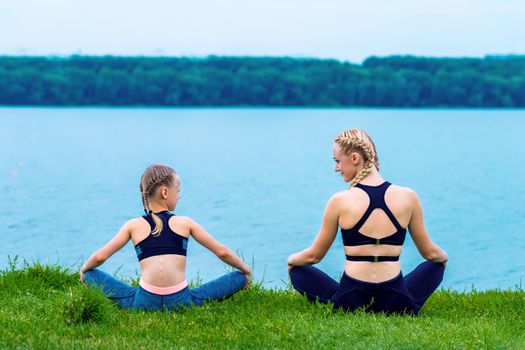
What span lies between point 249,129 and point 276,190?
218ft

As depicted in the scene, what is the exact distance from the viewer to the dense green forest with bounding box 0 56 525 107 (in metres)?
96.1

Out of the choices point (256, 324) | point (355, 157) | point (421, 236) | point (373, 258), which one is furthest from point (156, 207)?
point (421, 236)

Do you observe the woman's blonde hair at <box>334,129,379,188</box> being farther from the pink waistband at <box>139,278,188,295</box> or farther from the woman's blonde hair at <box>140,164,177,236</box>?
the pink waistband at <box>139,278,188,295</box>

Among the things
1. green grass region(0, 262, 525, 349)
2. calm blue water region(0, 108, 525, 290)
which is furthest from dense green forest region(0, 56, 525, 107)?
green grass region(0, 262, 525, 349)

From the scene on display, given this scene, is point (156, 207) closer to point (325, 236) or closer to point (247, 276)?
point (247, 276)

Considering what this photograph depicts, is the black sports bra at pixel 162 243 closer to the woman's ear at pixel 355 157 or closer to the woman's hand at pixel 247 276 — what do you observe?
the woman's hand at pixel 247 276

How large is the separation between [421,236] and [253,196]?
103ft

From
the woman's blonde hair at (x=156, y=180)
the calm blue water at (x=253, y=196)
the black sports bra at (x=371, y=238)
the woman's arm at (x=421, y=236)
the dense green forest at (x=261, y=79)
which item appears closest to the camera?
the black sports bra at (x=371, y=238)

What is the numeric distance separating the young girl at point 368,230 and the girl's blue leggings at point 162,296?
2.15 ft

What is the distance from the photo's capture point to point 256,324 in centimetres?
632

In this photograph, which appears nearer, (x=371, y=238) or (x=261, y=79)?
(x=371, y=238)

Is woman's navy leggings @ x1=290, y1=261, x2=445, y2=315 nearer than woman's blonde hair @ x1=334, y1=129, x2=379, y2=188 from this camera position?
No

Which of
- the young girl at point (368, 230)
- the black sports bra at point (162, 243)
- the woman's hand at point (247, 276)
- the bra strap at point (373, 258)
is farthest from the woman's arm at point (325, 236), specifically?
the black sports bra at point (162, 243)

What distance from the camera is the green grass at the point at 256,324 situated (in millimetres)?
5852
